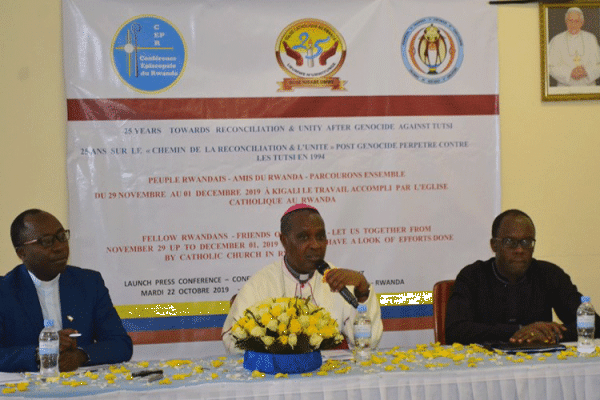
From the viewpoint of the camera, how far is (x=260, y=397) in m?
3.01

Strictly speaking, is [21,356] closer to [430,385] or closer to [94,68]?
[430,385]

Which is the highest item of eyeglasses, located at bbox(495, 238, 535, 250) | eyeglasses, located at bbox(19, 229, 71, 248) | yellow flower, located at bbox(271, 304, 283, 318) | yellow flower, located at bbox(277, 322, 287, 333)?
eyeglasses, located at bbox(19, 229, 71, 248)

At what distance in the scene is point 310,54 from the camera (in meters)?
5.18

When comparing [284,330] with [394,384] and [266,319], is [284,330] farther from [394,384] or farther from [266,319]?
[394,384]

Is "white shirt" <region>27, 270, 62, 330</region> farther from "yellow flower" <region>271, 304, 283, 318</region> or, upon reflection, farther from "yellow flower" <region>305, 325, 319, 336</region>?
"yellow flower" <region>305, 325, 319, 336</region>

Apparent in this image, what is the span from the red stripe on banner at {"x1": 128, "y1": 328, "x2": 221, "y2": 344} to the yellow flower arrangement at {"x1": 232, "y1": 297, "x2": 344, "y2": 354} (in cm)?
195

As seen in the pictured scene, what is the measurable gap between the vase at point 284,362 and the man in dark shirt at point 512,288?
1.26 m

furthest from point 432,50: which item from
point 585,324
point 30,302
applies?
point 30,302

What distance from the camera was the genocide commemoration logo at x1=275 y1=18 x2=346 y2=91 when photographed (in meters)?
5.15

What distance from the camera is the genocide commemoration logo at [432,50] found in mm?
5273

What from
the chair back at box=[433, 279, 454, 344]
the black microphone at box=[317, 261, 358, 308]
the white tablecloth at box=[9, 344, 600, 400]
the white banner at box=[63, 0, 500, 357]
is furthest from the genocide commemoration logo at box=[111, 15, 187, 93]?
the white tablecloth at box=[9, 344, 600, 400]

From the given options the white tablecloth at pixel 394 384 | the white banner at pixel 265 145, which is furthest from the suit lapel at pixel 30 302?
the white banner at pixel 265 145

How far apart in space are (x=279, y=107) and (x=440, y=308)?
177 centimetres

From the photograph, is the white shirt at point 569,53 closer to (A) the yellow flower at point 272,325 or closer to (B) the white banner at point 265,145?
(B) the white banner at point 265,145
